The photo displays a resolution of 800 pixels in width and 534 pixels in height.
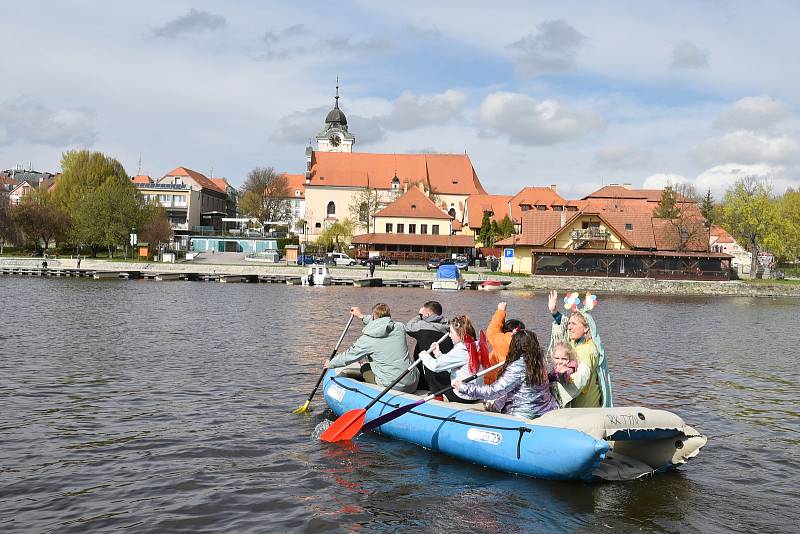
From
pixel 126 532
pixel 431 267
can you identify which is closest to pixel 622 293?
pixel 431 267

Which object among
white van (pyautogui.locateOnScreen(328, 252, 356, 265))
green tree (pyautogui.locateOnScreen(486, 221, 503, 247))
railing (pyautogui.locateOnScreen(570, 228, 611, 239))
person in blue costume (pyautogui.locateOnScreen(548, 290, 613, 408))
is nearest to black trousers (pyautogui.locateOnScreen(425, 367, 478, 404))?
person in blue costume (pyautogui.locateOnScreen(548, 290, 613, 408))

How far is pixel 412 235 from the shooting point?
89.0 metres

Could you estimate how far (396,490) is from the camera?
9.43m

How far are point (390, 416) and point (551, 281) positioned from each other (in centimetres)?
5330

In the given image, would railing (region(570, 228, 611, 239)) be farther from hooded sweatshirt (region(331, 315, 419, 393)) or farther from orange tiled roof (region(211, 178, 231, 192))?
orange tiled roof (region(211, 178, 231, 192))

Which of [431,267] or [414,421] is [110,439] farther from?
[431,267]

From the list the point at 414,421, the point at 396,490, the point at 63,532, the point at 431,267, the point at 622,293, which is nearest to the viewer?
the point at 63,532

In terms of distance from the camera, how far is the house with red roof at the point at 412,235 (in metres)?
86.7

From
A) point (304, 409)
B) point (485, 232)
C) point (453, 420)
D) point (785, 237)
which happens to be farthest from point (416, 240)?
point (453, 420)

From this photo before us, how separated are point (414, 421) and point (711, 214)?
98.4m

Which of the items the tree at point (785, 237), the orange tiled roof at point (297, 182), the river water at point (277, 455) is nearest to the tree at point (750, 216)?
the tree at point (785, 237)

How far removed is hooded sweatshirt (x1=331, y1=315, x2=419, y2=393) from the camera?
1195cm

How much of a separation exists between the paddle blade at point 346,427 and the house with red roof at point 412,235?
73.5 meters

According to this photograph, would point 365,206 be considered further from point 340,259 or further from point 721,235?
point 721,235
